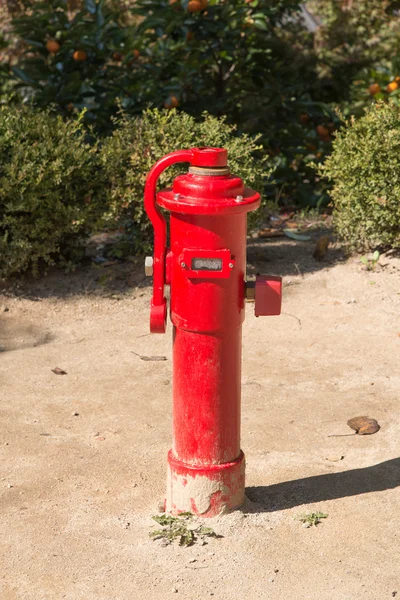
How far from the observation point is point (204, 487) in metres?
3.58

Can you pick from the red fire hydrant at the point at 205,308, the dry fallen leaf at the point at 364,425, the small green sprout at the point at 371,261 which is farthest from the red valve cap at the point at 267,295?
the small green sprout at the point at 371,261

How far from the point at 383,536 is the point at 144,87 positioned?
4795 mm

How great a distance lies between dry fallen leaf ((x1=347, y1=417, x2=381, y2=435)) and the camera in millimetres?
4477

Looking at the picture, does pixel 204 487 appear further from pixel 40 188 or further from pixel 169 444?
pixel 40 188

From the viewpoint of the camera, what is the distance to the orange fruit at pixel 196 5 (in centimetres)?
711

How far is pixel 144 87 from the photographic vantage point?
24.2 ft

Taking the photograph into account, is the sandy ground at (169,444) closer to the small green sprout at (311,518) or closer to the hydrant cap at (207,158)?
the small green sprout at (311,518)

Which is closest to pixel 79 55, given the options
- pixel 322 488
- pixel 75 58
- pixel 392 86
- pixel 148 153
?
pixel 75 58

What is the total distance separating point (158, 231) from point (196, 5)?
424 cm

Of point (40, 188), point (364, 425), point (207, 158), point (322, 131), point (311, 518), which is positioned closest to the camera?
Result: point (207, 158)

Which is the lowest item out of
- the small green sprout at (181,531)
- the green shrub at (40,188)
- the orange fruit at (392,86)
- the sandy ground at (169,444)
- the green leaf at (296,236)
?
the sandy ground at (169,444)

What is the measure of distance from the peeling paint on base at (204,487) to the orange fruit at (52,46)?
14.7ft

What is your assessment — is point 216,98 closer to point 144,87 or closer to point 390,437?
point 144,87

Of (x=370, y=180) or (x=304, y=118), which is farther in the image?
(x=304, y=118)
